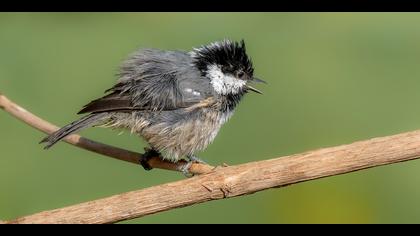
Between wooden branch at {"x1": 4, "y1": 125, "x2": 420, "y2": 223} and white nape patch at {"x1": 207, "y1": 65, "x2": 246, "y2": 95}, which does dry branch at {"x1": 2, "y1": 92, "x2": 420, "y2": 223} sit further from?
white nape patch at {"x1": 207, "y1": 65, "x2": 246, "y2": 95}

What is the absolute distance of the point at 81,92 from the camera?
4688 mm

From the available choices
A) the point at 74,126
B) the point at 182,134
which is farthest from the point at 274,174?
the point at 74,126

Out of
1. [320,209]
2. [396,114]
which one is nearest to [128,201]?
[320,209]

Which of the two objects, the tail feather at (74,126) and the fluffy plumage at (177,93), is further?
the fluffy plumage at (177,93)

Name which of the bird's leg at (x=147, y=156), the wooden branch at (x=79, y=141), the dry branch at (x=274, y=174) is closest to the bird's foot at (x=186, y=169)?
the wooden branch at (x=79, y=141)

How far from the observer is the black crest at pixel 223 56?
3385 millimetres

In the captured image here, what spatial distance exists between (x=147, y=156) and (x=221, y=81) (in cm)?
39

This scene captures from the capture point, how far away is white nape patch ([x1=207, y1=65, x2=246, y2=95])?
3413 mm

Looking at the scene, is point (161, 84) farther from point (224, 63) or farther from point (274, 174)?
point (274, 174)

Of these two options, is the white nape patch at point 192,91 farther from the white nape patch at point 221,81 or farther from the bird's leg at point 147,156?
the bird's leg at point 147,156

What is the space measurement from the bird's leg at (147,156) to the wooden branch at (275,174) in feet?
1.86

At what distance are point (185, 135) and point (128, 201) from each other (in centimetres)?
68

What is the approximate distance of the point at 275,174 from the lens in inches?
111

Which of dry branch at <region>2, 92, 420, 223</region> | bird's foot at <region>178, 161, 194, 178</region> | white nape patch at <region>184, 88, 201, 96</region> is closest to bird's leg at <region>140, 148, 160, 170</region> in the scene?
bird's foot at <region>178, 161, 194, 178</region>
